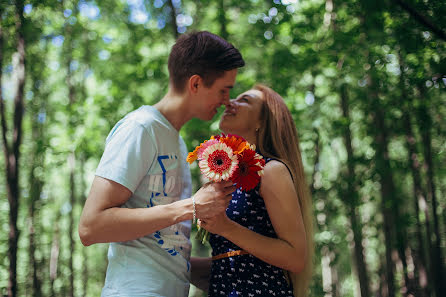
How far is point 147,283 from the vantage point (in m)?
2.03

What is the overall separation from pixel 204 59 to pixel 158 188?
2.84 ft

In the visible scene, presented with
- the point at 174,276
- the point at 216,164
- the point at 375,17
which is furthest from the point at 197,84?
the point at 375,17

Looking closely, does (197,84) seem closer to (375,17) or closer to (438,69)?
(438,69)

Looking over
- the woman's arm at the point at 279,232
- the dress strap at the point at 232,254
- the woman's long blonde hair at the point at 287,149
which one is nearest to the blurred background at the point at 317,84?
the woman's long blonde hair at the point at 287,149

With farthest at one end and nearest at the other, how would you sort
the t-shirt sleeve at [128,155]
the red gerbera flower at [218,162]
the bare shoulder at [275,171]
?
the bare shoulder at [275,171] < the t-shirt sleeve at [128,155] < the red gerbera flower at [218,162]

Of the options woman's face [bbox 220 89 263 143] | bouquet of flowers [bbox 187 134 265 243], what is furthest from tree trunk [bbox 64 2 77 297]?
bouquet of flowers [bbox 187 134 265 243]

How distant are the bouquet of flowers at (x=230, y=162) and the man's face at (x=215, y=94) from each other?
2.05ft

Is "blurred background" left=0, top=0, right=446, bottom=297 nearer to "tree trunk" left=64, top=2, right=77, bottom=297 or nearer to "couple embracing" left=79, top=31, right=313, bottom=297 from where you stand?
"tree trunk" left=64, top=2, right=77, bottom=297

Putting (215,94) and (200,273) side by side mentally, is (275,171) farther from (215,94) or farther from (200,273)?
(200,273)

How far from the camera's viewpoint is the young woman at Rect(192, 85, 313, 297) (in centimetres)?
211

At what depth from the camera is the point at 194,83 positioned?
8.07ft

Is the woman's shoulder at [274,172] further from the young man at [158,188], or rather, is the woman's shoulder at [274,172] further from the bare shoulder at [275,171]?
the young man at [158,188]

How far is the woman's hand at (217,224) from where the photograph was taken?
1.97 meters

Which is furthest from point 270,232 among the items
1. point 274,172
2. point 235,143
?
point 235,143
